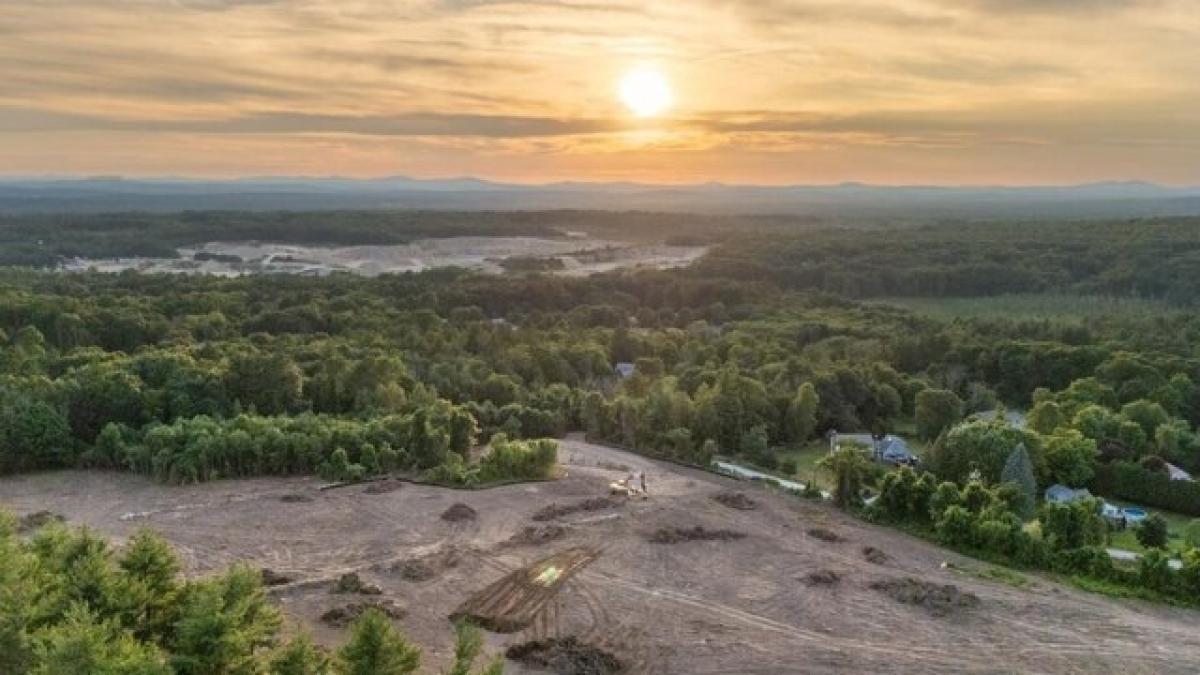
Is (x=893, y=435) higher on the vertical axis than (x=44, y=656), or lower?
lower

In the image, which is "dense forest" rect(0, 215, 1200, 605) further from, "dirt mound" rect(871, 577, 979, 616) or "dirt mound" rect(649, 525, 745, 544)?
"dirt mound" rect(649, 525, 745, 544)

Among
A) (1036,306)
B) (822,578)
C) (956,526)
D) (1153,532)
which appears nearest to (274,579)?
(822,578)

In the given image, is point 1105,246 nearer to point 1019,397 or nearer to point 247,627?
point 1019,397

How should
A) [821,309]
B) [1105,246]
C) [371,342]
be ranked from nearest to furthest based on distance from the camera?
[371,342] → [821,309] → [1105,246]

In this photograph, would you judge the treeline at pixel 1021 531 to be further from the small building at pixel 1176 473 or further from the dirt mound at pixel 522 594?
the dirt mound at pixel 522 594

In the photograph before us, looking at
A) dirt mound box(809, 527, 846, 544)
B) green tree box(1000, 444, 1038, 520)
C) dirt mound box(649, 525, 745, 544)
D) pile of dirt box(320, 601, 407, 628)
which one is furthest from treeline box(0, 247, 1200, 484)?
pile of dirt box(320, 601, 407, 628)

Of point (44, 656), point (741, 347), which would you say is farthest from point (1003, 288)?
point (44, 656)
